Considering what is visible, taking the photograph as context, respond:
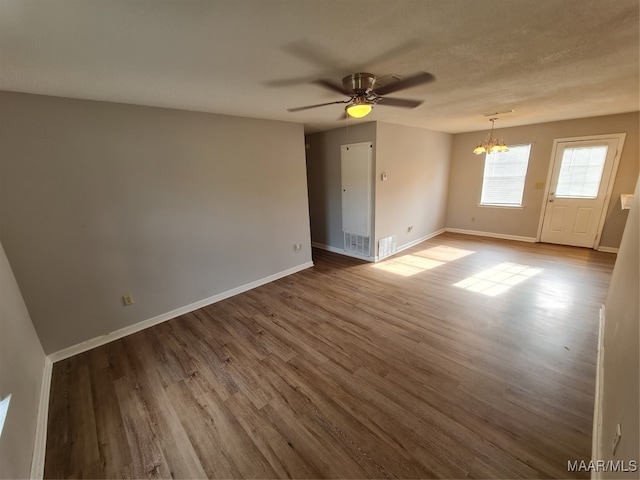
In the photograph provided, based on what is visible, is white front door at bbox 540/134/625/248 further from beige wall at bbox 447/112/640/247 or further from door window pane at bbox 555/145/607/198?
beige wall at bbox 447/112/640/247

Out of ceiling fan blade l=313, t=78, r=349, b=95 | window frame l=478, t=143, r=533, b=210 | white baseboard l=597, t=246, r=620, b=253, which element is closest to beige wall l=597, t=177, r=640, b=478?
ceiling fan blade l=313, t=78, r=349, b=95

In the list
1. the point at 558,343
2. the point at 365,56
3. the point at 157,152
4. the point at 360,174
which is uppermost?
the point at 365,56

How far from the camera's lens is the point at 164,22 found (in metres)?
1.22

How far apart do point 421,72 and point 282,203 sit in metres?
2.44

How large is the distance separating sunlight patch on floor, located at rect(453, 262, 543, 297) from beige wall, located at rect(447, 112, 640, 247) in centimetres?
185

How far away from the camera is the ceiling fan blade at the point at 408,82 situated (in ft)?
6.43

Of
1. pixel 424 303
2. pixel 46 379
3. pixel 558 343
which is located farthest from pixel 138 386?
pixel 558 343

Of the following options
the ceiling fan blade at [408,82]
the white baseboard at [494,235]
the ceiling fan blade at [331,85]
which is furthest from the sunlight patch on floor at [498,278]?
the ceiling fan blade at [331,85]

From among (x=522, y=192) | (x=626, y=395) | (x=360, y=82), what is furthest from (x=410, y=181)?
(x=626, y=395)

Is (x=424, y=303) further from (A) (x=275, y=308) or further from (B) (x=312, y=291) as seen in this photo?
(A) (x=275, y=308)

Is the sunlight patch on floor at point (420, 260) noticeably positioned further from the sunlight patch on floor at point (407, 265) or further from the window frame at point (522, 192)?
the window frame at point (522, 192)

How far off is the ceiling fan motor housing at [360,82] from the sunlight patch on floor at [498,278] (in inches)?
112

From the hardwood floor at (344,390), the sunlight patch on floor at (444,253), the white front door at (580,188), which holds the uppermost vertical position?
the white front door at (580,188)

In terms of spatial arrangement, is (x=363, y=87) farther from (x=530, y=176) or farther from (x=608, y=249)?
(x=608, y=249)
